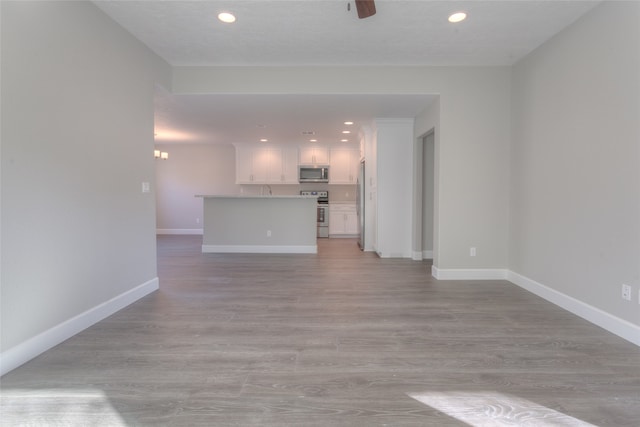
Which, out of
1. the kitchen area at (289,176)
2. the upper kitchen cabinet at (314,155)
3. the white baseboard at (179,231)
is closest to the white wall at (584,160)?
the kitchen area at (289,176)

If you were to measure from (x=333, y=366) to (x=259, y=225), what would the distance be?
4254mm

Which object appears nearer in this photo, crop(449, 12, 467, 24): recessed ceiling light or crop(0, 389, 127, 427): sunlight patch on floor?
crop(0, 389, 127, 427): sunlight patch on floor

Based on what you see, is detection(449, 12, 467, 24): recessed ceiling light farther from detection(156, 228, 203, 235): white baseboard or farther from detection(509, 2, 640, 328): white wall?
detection(156, 228, 203, 235): white baseboard

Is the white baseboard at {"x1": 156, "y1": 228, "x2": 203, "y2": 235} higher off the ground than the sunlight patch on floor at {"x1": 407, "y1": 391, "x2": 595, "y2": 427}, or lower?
higher

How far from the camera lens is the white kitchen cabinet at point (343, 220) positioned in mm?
7945

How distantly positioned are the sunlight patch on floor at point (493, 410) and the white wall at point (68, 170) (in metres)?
2.31

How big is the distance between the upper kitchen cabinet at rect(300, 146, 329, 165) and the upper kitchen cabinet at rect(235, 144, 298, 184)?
0.19m

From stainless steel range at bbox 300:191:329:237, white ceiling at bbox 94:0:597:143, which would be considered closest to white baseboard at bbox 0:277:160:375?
white ceiling at bbox 94:0:597:143

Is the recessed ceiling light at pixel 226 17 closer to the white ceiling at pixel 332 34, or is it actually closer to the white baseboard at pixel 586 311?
the white ceiling at pixel 332 34

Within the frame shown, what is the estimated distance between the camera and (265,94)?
3.80m

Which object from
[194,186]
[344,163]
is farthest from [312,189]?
[194,186]

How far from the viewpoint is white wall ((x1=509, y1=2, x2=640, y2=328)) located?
2250 mm

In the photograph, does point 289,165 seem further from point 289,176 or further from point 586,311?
point 586,311

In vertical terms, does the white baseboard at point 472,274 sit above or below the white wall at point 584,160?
below
